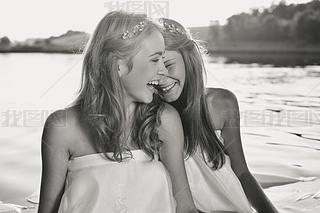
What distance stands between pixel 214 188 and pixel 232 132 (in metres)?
0.20

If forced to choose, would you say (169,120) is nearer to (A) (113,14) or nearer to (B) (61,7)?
(A) (113,14)

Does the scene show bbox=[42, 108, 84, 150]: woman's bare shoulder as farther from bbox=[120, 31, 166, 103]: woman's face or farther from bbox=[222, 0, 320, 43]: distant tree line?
bbox=[222, 0, 320, 43]: distant tree line

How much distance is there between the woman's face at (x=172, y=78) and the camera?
1.62 metres

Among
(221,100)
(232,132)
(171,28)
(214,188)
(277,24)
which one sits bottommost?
(277,24)

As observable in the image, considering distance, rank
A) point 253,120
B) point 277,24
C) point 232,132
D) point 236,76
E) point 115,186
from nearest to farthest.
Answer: point 115,186 → point 232,132 → point 253,120 → point 236,76 → point 277,24

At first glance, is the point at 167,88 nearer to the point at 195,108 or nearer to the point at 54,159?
the point at 195,108

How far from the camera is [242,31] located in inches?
292

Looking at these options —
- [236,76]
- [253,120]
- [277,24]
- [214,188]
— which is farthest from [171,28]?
[277,24]

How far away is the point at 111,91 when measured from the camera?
1.35m

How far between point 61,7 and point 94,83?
4546 mm

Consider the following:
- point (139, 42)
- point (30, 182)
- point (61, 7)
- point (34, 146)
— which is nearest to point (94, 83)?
point (139, 42)

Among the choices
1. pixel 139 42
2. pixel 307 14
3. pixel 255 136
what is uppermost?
pixel 139 42

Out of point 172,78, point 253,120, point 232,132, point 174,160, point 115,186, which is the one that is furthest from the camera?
point 253,120

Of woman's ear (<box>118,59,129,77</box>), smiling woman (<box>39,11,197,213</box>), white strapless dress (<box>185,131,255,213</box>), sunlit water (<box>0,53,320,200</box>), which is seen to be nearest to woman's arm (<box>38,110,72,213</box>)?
smiling woman (<box>39,11,197,213</box>)
